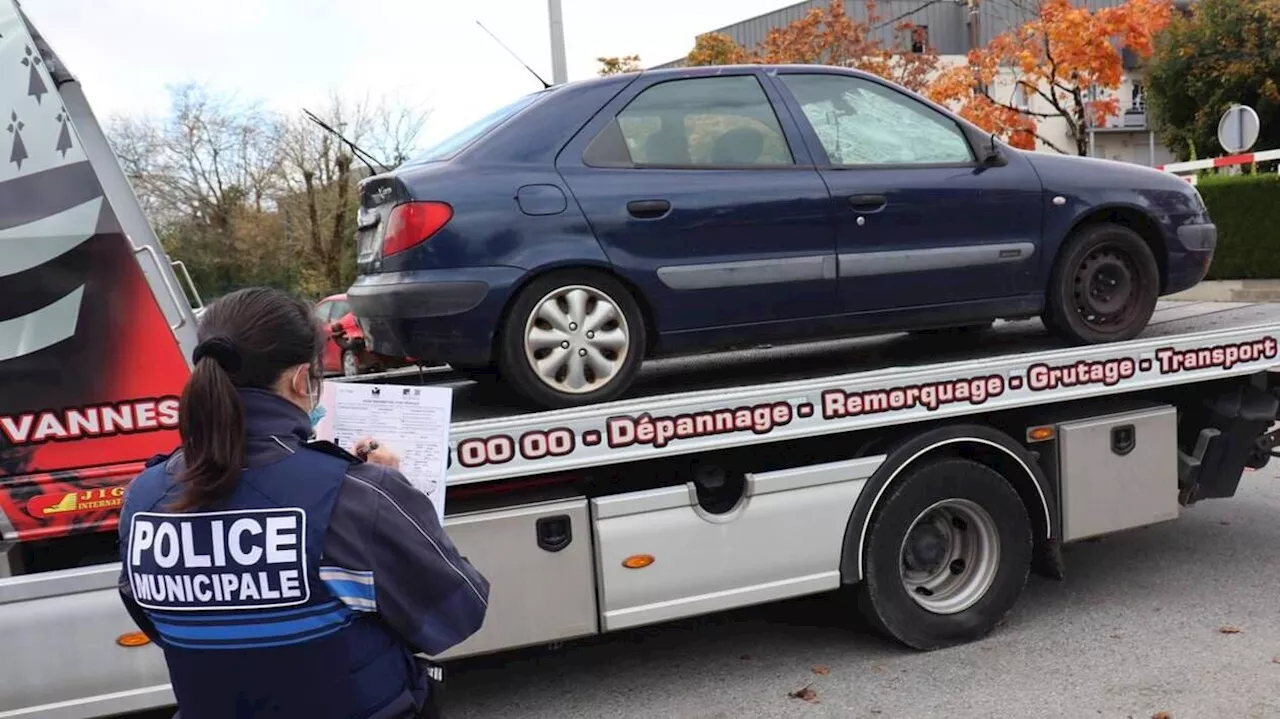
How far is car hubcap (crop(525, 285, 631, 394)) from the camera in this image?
13.1 feet

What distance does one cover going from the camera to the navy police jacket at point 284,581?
1.73 m

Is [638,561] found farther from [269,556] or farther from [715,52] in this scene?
[715,52]

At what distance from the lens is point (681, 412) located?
3959mm

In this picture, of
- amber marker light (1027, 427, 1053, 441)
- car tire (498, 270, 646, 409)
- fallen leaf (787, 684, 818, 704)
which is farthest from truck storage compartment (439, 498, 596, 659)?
amber marker light (1027, 427, 1053, 441)

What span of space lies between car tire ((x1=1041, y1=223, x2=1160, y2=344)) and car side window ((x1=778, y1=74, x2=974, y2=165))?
2.36 feet

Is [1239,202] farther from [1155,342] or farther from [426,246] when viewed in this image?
[426,246]

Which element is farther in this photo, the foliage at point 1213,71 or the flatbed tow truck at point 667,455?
the foliage at point 1213,71

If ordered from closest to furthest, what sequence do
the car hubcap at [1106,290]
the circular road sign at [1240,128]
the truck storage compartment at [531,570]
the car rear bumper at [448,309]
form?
the truck storage compartment at [531,570] → the car rear bumper at [448,309] → the car hubcap at [1106,290] → the circular road sign at [1240,128]

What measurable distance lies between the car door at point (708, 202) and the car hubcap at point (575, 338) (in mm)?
189

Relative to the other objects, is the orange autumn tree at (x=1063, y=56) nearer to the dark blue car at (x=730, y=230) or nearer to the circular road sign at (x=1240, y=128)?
the circular road sign at (x=1240, y=128)

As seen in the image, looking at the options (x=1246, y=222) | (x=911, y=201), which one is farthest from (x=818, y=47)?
(x=911, y=201)

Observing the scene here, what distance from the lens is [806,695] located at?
13.4 ft

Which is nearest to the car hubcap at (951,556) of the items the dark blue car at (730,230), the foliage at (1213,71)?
the dark blue car at (730,230)

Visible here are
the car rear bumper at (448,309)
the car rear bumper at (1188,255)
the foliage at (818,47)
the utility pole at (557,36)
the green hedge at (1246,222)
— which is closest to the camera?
the car rear bumper at (448,309)
